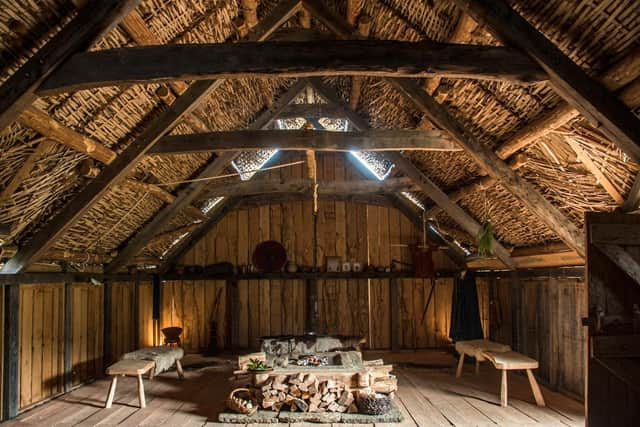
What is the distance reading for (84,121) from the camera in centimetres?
429

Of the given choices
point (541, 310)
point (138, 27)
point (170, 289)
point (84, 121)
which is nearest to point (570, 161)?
point (541, 310)

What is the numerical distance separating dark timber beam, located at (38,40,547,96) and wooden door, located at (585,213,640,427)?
1.17 m

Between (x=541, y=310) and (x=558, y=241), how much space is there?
1.13 m

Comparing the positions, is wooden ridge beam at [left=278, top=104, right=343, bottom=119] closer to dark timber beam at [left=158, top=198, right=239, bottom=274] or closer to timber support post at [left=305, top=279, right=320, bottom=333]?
dark timber beam at [left=158, top=198, right=239, bottom=274]

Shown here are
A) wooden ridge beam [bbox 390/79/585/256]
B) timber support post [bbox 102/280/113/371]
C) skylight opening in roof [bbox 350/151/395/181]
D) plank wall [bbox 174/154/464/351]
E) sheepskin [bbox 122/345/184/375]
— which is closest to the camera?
wooden ridge beam [bbox 390/79/585/256]

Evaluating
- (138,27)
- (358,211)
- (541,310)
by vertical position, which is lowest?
(541,310)

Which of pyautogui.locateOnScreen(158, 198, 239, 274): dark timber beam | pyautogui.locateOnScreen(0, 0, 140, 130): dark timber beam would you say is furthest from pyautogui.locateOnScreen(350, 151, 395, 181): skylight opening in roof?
pyautogui.locateOnScreen(0, 0, 140, 130): dark timber beam

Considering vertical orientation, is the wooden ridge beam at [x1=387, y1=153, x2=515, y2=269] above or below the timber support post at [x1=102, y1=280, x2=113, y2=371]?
above

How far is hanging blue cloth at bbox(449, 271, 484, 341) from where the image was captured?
306 inches

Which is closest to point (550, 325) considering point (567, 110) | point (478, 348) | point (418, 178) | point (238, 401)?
point (478, 348)

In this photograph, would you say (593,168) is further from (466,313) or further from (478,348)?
(466,313)

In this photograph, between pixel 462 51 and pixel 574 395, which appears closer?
pixel 462 51

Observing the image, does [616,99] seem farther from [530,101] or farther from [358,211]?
[358,211]

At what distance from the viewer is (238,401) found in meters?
4.93
